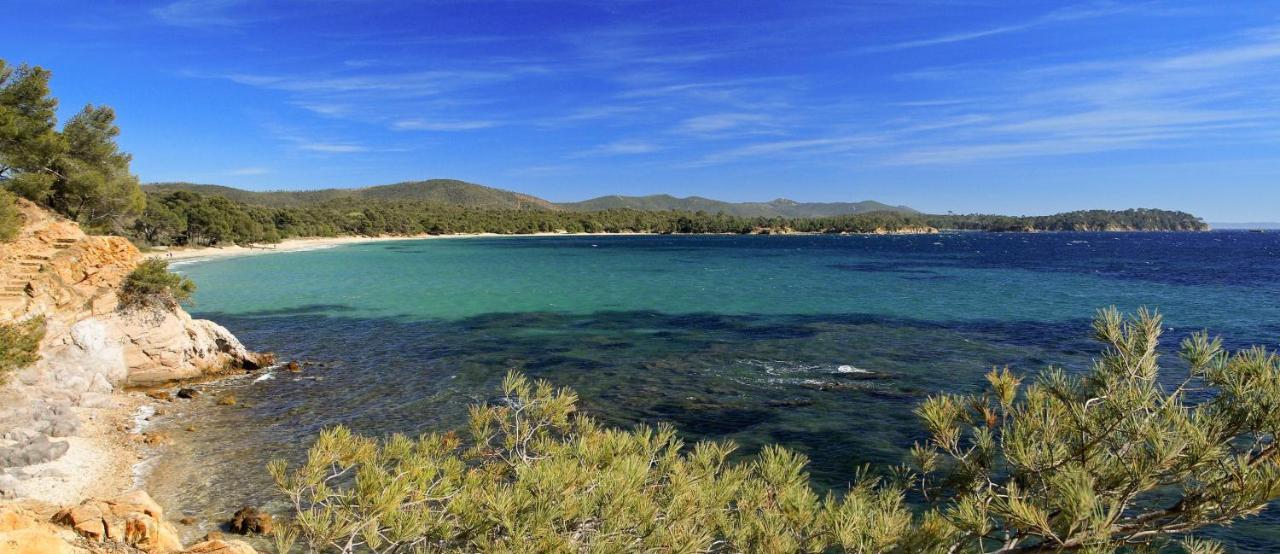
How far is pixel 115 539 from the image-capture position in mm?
6570

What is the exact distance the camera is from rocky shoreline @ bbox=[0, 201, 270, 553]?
22.6 ft

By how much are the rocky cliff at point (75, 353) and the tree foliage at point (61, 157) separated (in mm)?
3106

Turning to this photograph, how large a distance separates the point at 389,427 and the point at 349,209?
6262 inches

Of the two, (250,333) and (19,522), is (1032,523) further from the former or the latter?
(250,333)

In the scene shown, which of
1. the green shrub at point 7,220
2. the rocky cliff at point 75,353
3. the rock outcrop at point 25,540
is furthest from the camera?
the green shrub at point 7,220

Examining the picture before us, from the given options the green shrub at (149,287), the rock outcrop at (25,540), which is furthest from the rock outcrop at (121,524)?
the green shrub at (149,287)

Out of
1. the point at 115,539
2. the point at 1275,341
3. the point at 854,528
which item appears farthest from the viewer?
the point at 1275,341

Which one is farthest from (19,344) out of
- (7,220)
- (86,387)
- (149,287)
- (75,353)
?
(7,220)

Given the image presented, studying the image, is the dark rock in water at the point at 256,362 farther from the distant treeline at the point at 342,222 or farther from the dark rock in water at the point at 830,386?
the distant treeline at the point at 342,222

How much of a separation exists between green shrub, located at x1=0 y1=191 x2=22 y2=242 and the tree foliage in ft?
14.2

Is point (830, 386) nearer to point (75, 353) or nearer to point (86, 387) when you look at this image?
point (86, 387)

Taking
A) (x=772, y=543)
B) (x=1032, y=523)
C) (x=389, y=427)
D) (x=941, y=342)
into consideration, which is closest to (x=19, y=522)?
(x=772, y=543)

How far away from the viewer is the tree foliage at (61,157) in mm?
22203

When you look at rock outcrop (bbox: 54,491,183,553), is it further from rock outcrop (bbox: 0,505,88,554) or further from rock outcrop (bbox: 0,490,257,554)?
rock outcrop (bbox: 0,505,88,554)
